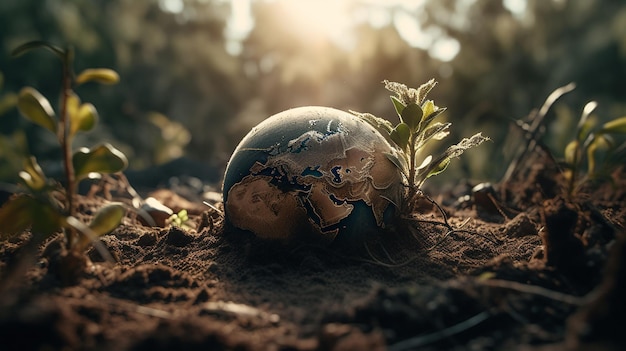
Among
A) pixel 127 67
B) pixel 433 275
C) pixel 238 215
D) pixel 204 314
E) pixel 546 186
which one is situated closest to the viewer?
pixel 204 314

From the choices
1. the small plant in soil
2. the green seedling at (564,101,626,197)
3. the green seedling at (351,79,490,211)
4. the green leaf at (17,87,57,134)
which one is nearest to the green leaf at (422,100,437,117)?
the green seedling at (351,79,490,211)

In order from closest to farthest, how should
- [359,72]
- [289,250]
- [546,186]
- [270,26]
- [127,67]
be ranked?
[289,250]
[546,186]
[359,72]
[127,67]
[270,26]

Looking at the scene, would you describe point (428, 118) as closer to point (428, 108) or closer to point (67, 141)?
point (428, 108)

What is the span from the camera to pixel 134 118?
752 inches

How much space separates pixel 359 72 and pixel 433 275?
15.0 m

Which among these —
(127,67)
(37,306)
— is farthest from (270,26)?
(37,306)

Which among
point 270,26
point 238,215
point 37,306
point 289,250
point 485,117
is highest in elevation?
point 270,26

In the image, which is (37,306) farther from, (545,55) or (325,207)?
(545,55)

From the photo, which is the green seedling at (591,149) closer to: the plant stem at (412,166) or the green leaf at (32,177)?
the plant stem at (412,166)

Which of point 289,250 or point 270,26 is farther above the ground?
point 270,26

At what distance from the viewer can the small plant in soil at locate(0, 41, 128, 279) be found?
123 inches

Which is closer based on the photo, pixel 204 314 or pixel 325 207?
pixel 204 314

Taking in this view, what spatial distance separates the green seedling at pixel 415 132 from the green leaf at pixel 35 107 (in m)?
1.94

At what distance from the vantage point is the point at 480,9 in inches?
721
